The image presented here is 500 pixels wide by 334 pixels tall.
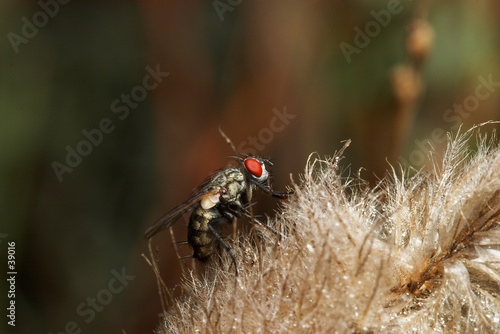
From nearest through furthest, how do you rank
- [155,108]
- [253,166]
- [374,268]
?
[374,268]
[253,166]
[155,108]

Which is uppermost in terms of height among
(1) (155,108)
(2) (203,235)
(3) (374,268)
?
(1) (155,108)

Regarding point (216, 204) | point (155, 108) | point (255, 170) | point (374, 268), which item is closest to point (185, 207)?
point (216, 204)

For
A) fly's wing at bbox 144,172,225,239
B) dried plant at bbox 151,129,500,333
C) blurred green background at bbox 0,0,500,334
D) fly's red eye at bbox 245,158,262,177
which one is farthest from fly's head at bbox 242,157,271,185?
blurred green background at bbox 0,0,500,334

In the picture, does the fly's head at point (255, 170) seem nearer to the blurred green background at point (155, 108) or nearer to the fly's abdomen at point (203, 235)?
the fly's abdomen at point (203, 235)

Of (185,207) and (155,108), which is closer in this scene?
(185,207)

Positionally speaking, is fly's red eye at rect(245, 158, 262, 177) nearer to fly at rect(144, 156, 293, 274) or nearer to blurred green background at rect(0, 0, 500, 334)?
fly at rect(144, 156, 293, 274)

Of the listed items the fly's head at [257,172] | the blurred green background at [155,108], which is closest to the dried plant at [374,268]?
the fly's head at [257,172]

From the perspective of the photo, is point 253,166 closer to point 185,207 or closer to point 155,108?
point 185,207
